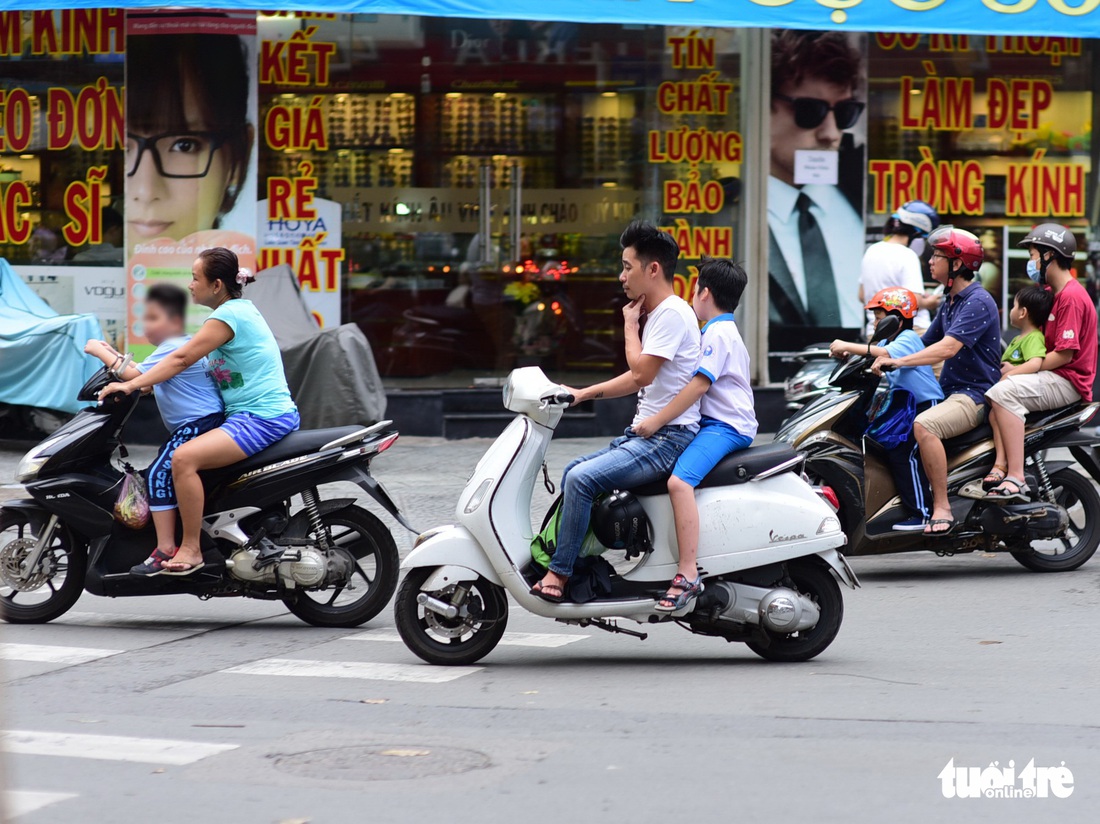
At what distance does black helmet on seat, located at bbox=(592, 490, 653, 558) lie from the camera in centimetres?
663

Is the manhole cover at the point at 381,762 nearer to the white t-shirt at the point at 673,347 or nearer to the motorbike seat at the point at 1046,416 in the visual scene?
the white t-shirt at the point at 673,347

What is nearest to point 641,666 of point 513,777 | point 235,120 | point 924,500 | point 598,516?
point 598,516

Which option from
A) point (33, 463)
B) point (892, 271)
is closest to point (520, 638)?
point (33, 463)

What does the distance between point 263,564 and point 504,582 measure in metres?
1.43

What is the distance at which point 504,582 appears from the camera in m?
6.67

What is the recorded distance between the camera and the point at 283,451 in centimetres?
748

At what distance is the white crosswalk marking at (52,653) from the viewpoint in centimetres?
699

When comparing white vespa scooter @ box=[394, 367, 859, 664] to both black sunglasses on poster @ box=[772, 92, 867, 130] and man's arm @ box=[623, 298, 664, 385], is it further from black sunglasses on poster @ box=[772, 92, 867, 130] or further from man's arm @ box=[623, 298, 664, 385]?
black sunglasses on poster @ box=[772, 92, 867, 130]

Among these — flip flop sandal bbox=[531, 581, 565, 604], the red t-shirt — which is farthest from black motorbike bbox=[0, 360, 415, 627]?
the red t-shirt

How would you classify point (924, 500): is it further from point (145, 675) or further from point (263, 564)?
point (145, 675)

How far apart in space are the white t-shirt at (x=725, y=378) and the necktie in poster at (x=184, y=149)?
7528 mm

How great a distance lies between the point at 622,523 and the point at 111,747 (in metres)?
2.33

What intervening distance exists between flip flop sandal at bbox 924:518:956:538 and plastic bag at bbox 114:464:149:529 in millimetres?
4311

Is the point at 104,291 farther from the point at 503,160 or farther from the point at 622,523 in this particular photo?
the point at 622,523
